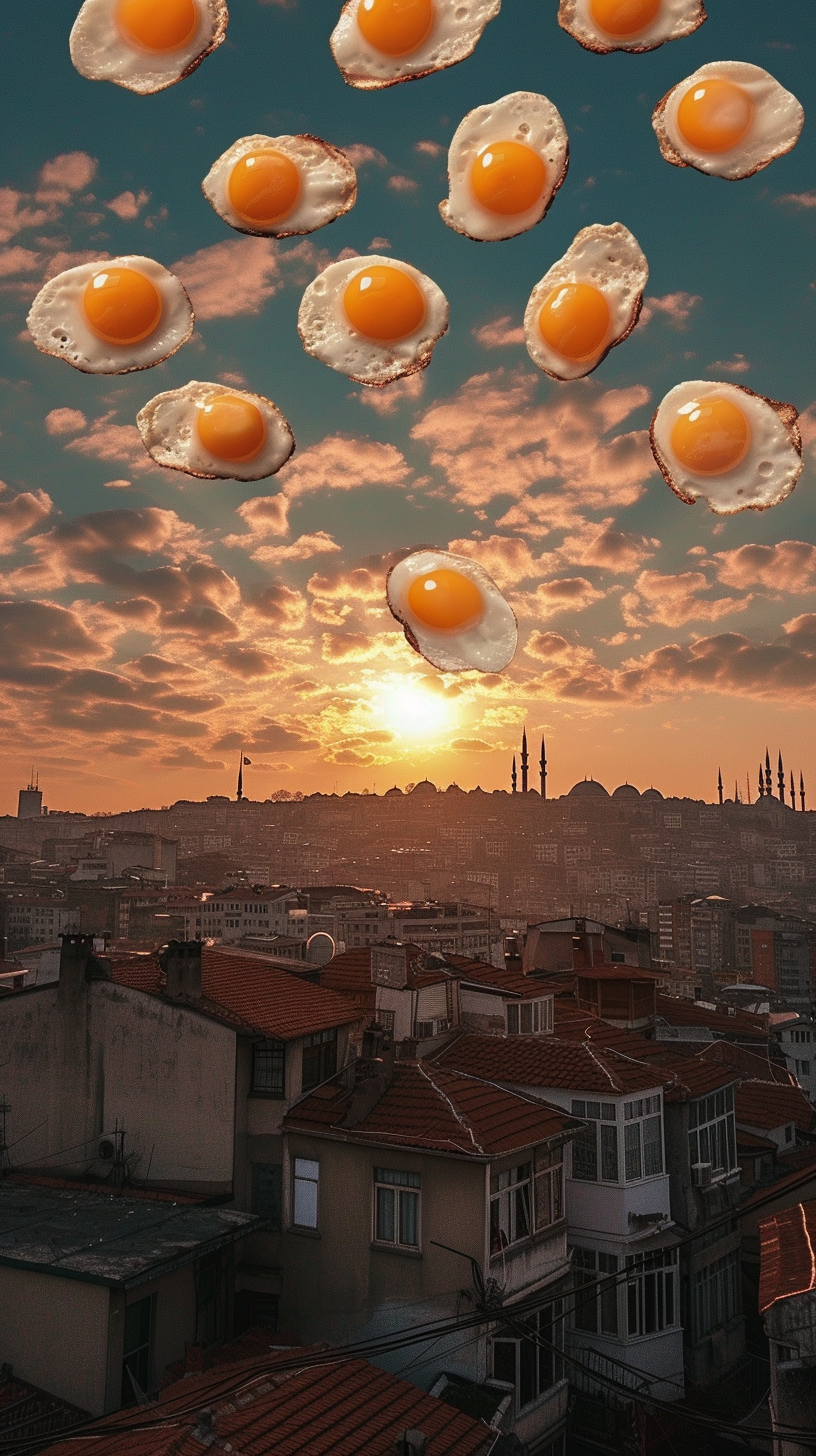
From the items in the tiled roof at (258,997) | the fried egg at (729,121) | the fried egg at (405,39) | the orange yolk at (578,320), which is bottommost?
the tiled roof at (258,997)

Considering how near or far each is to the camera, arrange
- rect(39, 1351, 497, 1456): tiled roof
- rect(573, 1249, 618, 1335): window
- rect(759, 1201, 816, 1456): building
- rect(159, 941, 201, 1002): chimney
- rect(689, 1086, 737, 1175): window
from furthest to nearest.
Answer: rect(689, 1086, 737, 1175): window → rect(159, 941, 201, 1002): chimney → rect(573, 1249, 618, 1335): window → rect(39, 1351, 497, 1456): tiled roof → rect(759, 1201, 816, 1456): building

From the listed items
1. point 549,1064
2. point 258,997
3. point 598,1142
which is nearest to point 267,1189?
point 258,997

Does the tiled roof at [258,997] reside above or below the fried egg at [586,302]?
below

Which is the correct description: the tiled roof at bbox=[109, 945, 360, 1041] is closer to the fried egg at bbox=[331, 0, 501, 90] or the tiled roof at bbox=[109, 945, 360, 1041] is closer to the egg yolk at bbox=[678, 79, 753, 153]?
the fried egg at bbox=[331, 0, 501, 90]

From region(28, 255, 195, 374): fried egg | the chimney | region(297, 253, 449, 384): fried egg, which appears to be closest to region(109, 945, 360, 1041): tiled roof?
the chimney

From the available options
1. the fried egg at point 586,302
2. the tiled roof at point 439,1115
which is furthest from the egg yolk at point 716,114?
the tiled roof at point 439,1115

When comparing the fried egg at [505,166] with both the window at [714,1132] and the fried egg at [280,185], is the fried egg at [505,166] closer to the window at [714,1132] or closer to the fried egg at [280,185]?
the fried egg at [280,185]
